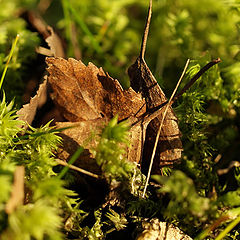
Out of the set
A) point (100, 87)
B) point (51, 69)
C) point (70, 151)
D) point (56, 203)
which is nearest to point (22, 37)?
point (51, 69)

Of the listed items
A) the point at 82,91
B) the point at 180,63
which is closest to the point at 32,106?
the point at 82,91

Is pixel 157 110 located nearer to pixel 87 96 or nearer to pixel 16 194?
pixel 87 96

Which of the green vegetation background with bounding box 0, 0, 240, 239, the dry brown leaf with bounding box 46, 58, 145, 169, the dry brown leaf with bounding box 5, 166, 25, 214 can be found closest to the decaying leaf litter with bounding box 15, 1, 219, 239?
the dry brown leaf with bounding box 46, 58, 145, 169

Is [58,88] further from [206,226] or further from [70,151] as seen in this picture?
[206,226]

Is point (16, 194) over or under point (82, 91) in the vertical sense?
under

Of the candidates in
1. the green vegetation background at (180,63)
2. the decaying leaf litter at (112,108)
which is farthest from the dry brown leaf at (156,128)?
the green vegetation background at (180,63)

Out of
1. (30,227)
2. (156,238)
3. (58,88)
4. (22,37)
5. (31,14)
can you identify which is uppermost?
(31,14)

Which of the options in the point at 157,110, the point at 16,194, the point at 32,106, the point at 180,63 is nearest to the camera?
the point at 16,194
